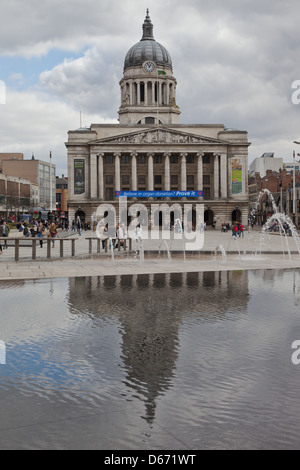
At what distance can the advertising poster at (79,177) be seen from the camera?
323 ft

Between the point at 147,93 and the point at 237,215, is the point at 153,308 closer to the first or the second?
the point at 237,215

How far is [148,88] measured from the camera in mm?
114625

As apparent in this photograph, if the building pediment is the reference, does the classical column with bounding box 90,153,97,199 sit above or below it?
below

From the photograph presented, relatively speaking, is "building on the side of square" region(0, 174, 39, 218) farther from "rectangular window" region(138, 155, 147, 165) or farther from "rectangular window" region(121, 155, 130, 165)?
"rectangular window" region(138, 155, 147, 165)

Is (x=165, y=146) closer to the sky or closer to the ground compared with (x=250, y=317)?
closer to the sky

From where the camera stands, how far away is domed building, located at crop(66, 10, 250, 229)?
97000 mm

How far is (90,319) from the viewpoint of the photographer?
1096 cm

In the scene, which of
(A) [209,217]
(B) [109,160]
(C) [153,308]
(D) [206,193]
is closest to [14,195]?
(B) [109,160]

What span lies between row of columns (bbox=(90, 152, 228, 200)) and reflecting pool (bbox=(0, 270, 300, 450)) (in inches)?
3327

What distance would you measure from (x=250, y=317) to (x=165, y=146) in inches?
3487

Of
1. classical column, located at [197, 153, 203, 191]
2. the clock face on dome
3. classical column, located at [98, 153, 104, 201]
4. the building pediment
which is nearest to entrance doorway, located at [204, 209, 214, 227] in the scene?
classical column, located at [197, 153, 203, 191]
